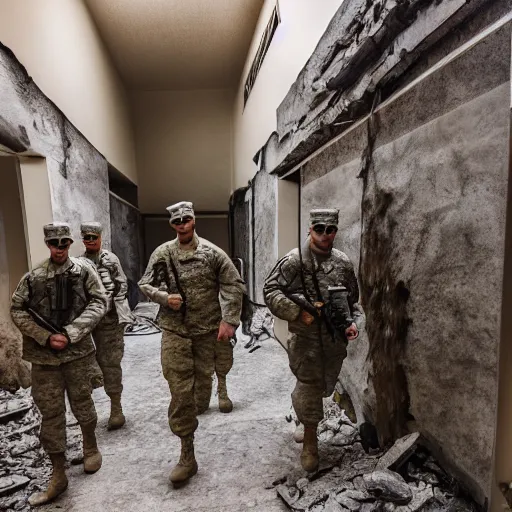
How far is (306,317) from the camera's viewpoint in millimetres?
2162

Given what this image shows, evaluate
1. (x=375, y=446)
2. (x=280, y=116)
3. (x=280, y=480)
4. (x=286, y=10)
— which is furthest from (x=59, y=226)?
(x=286, y=10)

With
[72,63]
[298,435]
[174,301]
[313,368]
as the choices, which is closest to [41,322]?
[174,301]

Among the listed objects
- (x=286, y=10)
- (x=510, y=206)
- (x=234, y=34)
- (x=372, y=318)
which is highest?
(x=234, y=34)

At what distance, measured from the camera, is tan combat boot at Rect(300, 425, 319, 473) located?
7.77 feet

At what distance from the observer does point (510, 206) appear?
1403mm

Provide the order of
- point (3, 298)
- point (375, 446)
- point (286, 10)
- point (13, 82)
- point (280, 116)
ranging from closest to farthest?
point (375, 446)
point (13, 82)
point (3, 298)
point (286, 10)
point (280, 116)

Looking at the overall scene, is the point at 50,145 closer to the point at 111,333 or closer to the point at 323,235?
the point at 111,333

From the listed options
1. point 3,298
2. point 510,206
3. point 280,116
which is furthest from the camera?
point 280,116

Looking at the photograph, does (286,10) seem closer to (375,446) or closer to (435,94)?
(435,94)

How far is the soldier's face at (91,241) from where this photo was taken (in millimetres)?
3227

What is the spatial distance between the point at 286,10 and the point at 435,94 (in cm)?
304

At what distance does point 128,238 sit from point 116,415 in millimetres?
5275

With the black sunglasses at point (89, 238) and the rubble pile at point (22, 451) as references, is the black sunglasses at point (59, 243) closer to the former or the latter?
the black sunglasses at point (89, 238)

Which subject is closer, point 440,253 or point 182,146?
point 440,253
